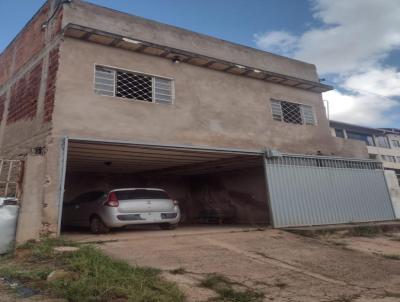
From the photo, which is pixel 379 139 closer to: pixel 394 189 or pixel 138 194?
pixel 394 189

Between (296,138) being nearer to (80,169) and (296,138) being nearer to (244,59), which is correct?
(244,59)

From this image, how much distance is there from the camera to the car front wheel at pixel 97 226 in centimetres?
855

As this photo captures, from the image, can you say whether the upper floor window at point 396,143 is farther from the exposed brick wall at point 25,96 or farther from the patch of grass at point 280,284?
the patch of grass at point 280,284

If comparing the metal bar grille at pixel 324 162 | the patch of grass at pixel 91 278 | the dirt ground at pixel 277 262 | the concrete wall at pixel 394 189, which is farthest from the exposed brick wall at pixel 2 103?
the concrete wall at pixel 394 189

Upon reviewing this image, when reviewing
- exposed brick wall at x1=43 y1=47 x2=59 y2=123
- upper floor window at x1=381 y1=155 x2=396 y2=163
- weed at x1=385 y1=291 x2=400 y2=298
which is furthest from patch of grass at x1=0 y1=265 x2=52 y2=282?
upper floor window at x1=381 y1=155 x2=396 y2=163

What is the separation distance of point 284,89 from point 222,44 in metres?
2.87

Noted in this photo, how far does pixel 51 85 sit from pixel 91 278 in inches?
211

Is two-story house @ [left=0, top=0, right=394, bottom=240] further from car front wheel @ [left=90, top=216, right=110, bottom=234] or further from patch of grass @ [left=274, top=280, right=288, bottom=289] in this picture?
patch of grass @ [left=274, top=280, right=288, bottom=289]

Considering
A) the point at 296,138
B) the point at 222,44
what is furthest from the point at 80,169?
the point at 296,138

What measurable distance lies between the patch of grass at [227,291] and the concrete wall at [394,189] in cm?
1117

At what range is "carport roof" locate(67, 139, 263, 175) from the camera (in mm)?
8477

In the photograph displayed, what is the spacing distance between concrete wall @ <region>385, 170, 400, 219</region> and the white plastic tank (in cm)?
1311

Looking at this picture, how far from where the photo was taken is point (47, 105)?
25.0ft

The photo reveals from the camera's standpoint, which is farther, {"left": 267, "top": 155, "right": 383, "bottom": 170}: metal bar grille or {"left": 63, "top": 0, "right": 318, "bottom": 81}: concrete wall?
{"left": 267, "top": 155, "right": 383, "bottom": 170}: metal bar grille
